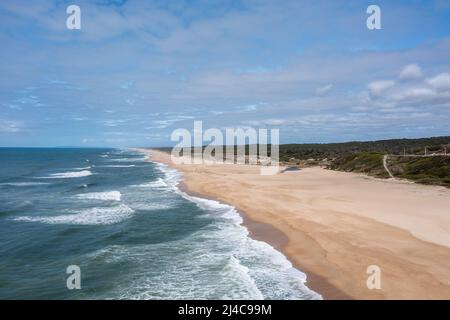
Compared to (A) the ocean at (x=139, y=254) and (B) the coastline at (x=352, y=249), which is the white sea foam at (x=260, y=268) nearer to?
(A) the ocean at (x=139, y=254)

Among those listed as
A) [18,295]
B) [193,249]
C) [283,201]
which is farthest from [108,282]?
[283,201]

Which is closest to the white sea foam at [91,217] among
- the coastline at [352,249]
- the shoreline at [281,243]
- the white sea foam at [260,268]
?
the white sea foam at [260,268]

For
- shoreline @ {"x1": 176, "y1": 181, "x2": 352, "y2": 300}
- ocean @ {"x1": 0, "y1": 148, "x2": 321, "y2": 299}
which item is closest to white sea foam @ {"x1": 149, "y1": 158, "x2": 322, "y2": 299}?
ocean @ {"x1": 0, "y1": 148, "x2": 321, "y2": 299}

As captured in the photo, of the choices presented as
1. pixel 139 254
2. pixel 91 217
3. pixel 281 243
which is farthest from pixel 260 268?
pixel 91 217
